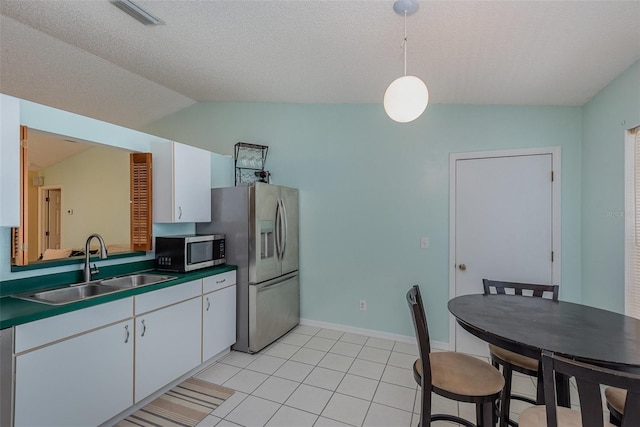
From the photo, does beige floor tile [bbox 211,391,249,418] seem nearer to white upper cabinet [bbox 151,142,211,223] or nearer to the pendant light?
white upper cabinet [bbox 151,142,211,223]

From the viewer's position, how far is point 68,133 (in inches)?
90.4

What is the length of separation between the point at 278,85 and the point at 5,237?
2603 millimetres

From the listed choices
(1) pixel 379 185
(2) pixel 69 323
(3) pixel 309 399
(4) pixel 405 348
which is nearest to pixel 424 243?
(1) pixel 379 185

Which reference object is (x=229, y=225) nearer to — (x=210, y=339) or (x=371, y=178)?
(x=210, y=339)

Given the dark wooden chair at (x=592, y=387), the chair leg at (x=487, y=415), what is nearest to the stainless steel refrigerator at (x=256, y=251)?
the chair leg at (x=487, y=415)

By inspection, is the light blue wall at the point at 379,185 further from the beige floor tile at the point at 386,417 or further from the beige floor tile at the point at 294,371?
the beige floor tile at the point at 386,417

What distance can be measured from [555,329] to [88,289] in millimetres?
3112

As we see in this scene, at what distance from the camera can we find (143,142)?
2900mm

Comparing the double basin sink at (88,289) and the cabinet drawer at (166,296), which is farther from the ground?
the double basin sink at (88,289)

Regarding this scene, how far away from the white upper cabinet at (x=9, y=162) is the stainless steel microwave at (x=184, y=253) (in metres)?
1.13

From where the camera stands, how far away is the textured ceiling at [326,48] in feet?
5.83

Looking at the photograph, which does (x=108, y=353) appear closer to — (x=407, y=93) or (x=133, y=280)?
(x=133, y=280)

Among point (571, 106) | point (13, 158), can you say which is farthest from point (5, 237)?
point (571, 106)

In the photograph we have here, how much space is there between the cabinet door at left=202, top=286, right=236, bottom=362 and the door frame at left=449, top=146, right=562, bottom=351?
2.30 meters
